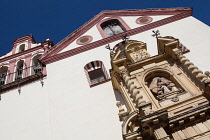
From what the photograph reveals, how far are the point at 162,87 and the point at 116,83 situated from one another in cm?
245

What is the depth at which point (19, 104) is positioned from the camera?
13.3 m

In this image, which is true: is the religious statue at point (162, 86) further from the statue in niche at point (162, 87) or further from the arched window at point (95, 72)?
the arched window at point (95, 72)

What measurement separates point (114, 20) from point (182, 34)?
628cm

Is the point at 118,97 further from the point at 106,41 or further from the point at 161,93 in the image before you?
the point at 106,41

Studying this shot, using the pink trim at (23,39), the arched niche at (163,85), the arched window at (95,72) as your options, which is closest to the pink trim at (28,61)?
the pink trim at (23,39)

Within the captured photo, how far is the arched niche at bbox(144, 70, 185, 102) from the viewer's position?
8.78 m

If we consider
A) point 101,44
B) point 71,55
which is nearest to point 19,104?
point 71,55

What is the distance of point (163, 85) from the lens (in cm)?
950

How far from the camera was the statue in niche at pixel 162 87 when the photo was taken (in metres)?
9.15

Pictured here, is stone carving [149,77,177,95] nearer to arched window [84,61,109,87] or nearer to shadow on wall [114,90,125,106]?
shadow on wall [114,90,125,106]

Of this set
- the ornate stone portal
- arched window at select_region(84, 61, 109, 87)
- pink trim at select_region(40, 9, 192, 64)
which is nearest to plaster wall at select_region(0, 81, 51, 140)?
pink trim at select_region(40, 9, 192, 64)

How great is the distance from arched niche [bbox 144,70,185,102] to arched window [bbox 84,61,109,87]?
3.38 meters

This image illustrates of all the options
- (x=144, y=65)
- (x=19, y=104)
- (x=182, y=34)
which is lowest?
(x=144, y=65)

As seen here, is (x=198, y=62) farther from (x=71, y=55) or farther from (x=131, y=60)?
(x=71, y=55)
